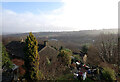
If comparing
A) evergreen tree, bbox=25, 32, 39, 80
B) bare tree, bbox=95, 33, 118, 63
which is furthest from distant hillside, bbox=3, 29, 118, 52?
evergreen tree, bbox=25, 32, 39, 80

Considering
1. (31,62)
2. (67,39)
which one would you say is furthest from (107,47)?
(67,39)

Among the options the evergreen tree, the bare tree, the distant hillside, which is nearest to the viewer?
the evergreen tree

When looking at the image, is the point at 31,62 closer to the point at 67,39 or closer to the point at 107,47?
the point at 107,47

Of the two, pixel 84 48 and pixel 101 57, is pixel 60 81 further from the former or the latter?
pixel 84 48

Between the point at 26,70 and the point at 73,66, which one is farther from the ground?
the point at 26,70

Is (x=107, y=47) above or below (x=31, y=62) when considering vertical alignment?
above

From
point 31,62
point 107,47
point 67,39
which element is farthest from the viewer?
point 67,39

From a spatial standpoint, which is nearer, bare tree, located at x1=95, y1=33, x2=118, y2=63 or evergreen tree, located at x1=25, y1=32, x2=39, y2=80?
evergreen tree, located at x1=25, y1=32, x2=39, y2=80

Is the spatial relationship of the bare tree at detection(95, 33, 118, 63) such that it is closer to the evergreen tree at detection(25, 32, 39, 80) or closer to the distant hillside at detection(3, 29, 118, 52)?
the distant hillside at detection(3, 29, 118, 52)

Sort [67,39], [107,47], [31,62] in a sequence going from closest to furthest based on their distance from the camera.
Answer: [31,62], [107,47], [67,39]

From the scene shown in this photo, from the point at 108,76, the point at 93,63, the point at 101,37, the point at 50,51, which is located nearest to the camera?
the point at 108,76

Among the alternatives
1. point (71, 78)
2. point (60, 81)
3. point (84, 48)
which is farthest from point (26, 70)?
point (84, 48)
